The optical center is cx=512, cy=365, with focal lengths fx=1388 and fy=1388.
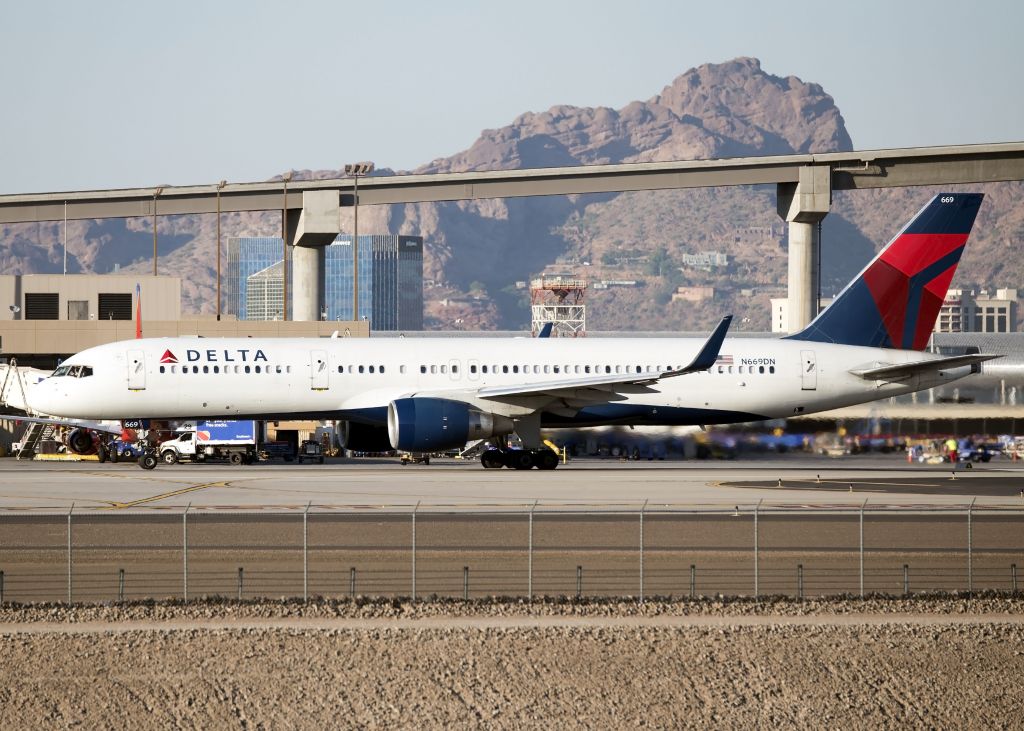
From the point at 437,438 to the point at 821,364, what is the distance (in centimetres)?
1502

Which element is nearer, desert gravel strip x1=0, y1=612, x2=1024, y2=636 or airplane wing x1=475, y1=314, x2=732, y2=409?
desert gravel strip x1=0, y1=612, x2=1024, y2=636

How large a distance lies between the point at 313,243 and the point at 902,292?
49282 mm

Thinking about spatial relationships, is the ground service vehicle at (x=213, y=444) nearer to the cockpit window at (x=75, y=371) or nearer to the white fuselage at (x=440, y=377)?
the white fuselage at (x=440, y=377)

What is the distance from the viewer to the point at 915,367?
1938 inches

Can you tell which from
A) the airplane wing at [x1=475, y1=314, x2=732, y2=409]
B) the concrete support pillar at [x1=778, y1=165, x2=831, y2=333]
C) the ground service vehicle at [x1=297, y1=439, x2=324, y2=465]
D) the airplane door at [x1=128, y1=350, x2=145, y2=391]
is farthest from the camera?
the concrete support pillar at [x1=778, y1=165, x2=831, y2=333]

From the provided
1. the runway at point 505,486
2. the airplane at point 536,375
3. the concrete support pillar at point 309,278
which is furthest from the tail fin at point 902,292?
the concrete support pillar at point 309,278

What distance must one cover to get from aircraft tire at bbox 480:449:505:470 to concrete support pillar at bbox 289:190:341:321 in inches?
1539

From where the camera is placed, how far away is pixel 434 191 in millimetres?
93500

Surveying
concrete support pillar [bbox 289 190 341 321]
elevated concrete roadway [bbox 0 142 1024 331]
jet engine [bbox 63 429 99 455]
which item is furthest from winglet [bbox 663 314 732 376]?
concrete support pillar [bbox 289 190 341 321]

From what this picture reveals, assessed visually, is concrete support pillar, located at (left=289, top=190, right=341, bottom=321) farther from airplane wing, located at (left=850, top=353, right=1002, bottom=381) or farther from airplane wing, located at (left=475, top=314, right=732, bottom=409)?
airplane wing, located at (left=850, top=353, right=1002, bottom=381)

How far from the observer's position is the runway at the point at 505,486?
35938 millimetres

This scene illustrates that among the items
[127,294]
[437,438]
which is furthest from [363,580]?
[127,294]

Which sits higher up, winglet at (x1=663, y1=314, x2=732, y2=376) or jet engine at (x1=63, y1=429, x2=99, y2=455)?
winglet at (x1=663, y1=314, x2=732, y2=376)

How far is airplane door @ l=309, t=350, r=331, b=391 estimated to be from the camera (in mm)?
47531
